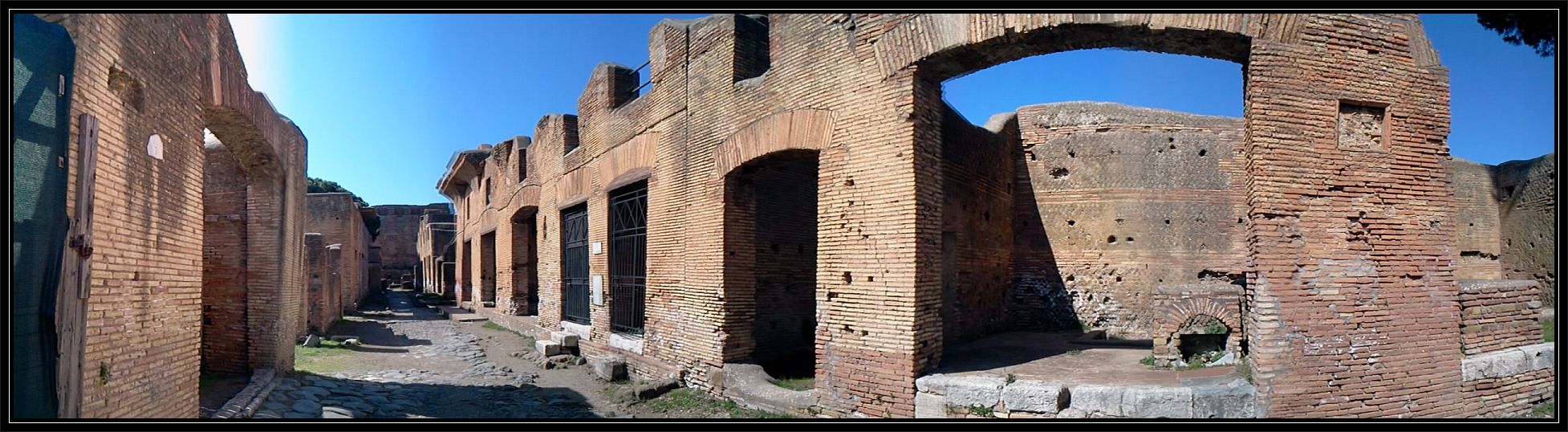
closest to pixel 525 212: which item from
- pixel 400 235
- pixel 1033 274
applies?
pixel 1033 274

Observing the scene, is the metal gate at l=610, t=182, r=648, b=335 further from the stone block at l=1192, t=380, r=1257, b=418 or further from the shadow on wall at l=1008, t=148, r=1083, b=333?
the stone block at l=1192, t=380, r=1257, b=418

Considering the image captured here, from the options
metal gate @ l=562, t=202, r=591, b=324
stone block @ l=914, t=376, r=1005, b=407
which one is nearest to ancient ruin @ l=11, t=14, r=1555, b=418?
stone block @ l=914, t=376, r=1005, b=407

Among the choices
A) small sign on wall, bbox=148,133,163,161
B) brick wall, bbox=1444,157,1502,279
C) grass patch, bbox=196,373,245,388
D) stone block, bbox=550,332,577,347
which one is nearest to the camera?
small sign on wall, bbox=148,133,163,161

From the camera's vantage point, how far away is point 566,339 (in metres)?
12.6

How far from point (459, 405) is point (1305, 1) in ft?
31.7

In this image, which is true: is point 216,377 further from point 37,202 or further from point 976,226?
point 976,226

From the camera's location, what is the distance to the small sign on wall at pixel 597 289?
11.8 metres

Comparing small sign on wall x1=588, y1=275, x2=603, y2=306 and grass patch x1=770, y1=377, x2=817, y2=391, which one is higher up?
small sign on wall x1=588, y1=275, x2=603, y2=306

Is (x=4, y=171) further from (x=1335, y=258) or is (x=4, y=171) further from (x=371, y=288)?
(x=371, y=288)

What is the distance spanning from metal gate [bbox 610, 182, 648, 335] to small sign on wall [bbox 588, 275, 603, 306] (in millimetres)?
265

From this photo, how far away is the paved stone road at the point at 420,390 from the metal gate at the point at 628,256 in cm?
158

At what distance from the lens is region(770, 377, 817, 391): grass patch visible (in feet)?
27.1

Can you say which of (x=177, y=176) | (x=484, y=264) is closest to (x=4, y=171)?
(x=177, y=176)

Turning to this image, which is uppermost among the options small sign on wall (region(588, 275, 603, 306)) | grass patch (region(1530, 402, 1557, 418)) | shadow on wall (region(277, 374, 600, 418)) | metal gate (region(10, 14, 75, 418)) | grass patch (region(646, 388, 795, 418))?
metal gate (region(10, 14, 75, 418))
